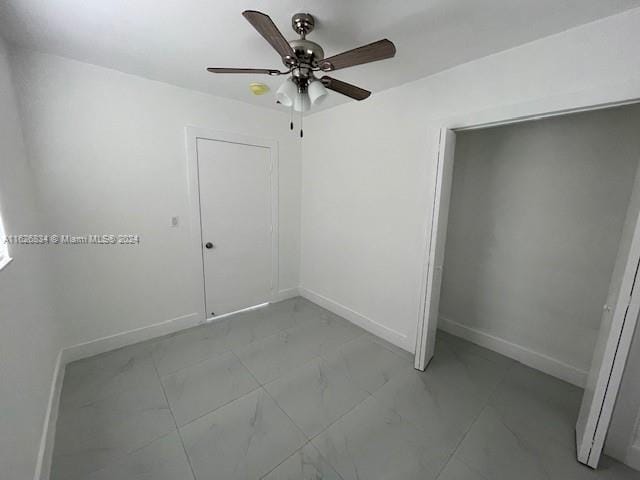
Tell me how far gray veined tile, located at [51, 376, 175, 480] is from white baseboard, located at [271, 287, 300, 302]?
1.70m

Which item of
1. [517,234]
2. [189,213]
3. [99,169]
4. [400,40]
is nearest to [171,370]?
[189,213]

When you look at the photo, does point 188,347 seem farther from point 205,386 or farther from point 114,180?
point 114,180

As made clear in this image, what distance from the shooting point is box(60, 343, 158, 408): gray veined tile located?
1.83 meters

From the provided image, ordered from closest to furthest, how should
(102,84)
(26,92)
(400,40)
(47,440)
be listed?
(47,440)
(400,40)
(26,92)
(102,84)

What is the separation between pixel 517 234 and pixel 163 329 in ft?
11.7

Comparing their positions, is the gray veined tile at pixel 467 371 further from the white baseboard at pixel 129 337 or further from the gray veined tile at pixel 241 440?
the white baseboard at pixel 129 337

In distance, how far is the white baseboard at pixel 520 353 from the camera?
81.7 inches

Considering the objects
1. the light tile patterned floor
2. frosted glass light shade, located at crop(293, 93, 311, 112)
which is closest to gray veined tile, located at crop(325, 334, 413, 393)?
the light tile patterned floor

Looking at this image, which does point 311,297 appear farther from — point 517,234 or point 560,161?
point 560,161

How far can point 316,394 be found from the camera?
6.25ft

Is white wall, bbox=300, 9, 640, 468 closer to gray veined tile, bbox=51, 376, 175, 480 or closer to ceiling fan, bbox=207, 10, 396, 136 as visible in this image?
ceiling fan, bbox=207, 10, 396, 136

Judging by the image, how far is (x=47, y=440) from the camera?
4.72 ft

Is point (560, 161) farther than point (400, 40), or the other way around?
point (560, 161)

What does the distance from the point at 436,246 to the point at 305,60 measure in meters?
1.58
